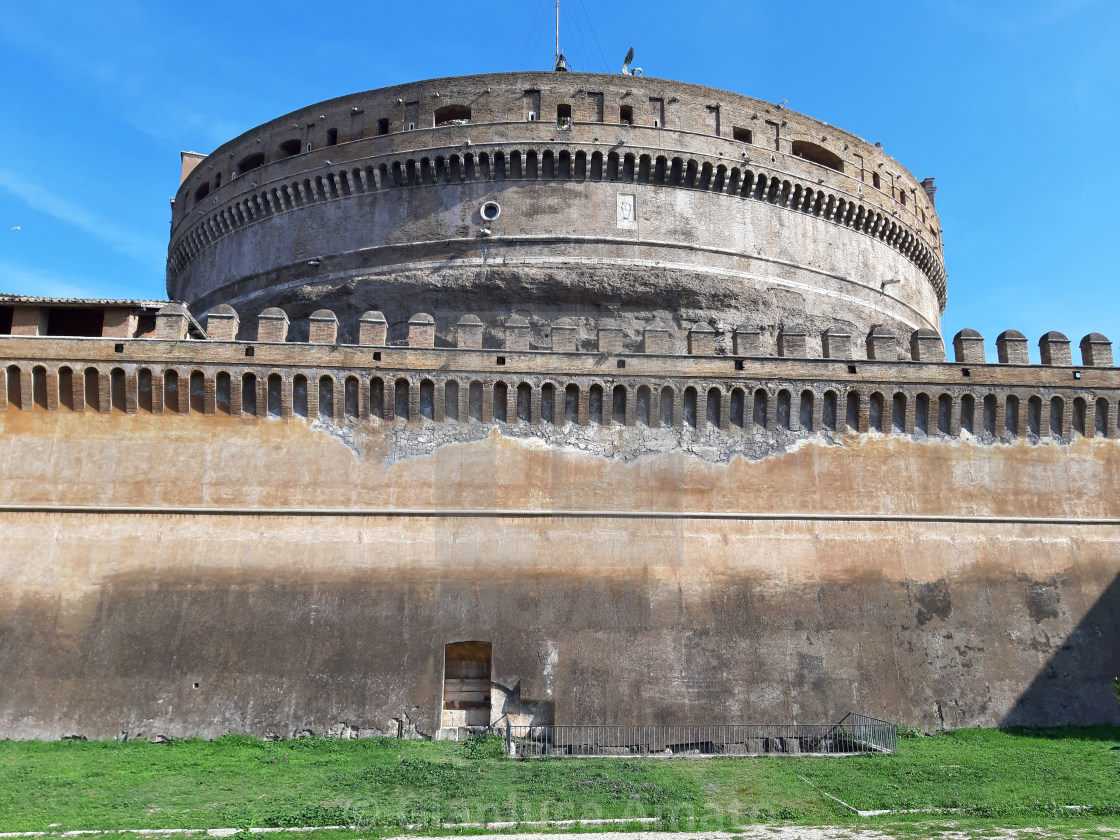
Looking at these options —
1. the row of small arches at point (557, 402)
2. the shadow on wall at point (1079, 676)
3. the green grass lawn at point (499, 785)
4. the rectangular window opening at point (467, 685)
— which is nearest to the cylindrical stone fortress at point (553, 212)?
the row of small arches at point (557, 402)

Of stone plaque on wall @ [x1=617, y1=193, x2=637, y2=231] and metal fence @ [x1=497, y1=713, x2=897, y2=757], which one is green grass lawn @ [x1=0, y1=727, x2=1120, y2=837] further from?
stone plaque on wall @ [x1=617, y1=193, x2=637, y2=231]

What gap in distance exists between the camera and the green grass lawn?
959cm

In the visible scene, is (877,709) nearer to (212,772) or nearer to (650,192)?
(212,772)

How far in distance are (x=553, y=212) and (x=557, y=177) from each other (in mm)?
781

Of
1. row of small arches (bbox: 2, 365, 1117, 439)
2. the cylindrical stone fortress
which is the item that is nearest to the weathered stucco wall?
row of small arches (bbox: 2, 365, 1117, 439)

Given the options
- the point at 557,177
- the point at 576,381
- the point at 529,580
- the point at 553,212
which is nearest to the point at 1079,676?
the point at 529,580

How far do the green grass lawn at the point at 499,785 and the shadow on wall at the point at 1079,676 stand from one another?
32.0 inches

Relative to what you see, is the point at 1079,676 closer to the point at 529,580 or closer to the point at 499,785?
the point at 529,580

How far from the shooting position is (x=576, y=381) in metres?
15.0

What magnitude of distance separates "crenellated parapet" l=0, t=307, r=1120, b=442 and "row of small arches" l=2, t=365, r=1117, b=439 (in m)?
0.02

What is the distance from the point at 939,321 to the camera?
25.4 metres

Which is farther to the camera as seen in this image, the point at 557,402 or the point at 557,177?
the point at 557,177

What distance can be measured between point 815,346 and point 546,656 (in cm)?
931

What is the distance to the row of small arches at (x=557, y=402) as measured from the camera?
14.3 meters
